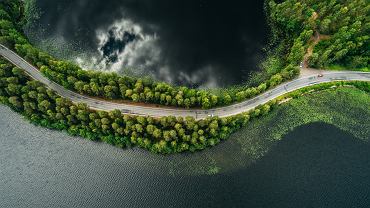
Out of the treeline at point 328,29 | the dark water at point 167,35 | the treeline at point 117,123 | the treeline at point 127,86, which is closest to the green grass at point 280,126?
the treeline at point 117,123

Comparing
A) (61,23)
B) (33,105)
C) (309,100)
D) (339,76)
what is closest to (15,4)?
(61,23)

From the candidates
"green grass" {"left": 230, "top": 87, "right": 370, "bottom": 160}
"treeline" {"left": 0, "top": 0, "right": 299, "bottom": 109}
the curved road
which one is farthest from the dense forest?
"green grass" {"left": 230, "top": 87, "right": 370, "bottom": 160}

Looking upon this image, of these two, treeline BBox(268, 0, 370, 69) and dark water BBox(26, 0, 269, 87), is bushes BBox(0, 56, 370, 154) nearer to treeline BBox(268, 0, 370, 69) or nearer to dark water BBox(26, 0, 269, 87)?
dark water BBox(26, 0, 269, 87)

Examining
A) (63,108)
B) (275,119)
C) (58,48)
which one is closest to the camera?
(63,108)

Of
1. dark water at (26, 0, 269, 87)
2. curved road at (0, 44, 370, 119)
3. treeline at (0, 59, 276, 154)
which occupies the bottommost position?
treeline at (0, 59, 276, 154)

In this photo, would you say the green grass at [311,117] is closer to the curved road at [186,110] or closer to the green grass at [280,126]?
the green grass at [280,126]

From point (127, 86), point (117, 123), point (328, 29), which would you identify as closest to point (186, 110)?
point (127, 86)

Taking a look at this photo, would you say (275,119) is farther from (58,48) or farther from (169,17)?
(58,48)
